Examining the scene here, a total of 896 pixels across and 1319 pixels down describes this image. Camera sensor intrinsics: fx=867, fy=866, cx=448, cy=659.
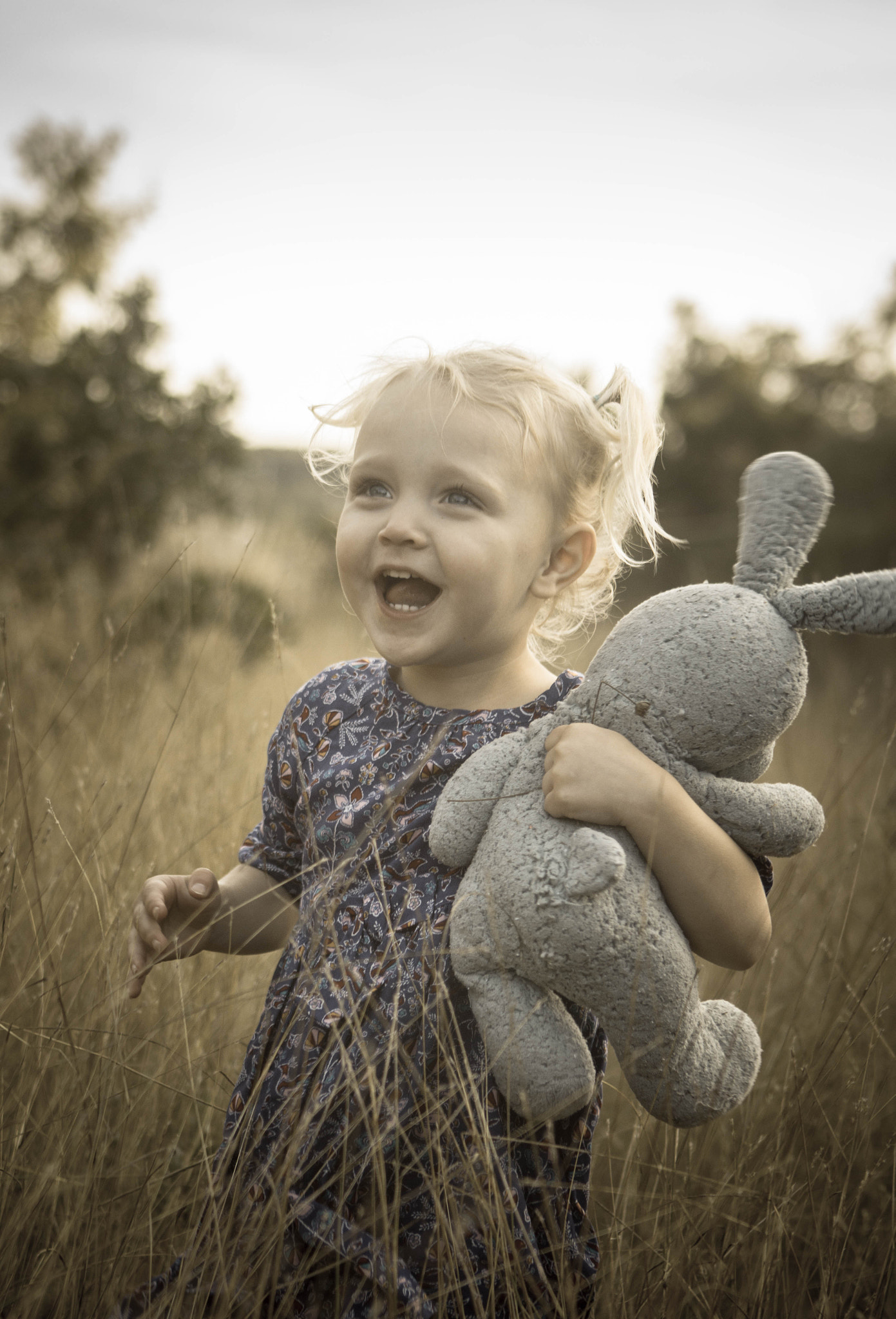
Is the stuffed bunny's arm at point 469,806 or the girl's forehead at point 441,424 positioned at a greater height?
the girl's forehead at point 441,424

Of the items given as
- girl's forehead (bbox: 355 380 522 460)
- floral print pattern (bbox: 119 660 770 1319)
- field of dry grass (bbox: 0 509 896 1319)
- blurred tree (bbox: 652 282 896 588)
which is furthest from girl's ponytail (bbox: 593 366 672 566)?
blurred tree (bbox: 652 282 896 588)

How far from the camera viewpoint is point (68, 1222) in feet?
3.42

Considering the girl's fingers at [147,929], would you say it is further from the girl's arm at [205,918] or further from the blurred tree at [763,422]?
the blurred tree at [763,422]

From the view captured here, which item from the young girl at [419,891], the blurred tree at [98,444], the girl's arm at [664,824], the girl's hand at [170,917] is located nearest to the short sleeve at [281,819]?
the young girl at [419,891]

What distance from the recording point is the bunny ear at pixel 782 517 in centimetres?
99

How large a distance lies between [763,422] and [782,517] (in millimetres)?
7445

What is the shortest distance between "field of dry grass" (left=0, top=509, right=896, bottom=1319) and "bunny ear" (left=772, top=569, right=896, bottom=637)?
2.41ft

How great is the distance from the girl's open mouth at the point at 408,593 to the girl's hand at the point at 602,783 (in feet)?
1.12

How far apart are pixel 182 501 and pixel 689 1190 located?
4.91 meters

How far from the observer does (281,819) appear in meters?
1.45

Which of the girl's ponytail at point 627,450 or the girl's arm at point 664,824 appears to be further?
the girl's ponytail at point 627,450

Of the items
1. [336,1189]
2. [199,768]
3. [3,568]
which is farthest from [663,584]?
[336,1189]

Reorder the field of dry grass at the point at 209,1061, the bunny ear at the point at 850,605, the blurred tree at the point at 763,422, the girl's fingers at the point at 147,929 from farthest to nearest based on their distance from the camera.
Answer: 1. the blurred tree at the point at 763,422
2. the girl's fingers at the point at 147,929
3. the field of dry grass at the point at 209,1061
4. the bunny ear at the point at 850,605

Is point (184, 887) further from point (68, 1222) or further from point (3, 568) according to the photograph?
point (3, 568)
